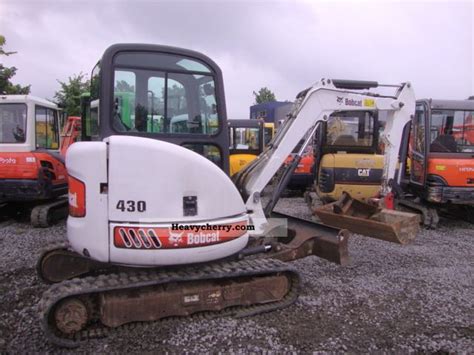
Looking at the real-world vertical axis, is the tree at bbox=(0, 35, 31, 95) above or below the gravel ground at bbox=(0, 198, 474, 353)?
above

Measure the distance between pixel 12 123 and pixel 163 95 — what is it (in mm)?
5321

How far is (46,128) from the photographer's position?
8.25m

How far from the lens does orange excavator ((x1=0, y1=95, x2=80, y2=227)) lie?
285 inches

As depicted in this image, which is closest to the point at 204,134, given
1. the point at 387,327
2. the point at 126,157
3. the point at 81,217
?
the point at 126,157

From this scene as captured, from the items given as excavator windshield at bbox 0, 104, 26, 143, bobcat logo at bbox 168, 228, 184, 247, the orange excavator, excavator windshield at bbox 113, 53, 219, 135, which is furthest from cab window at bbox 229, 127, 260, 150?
bobcat logo at bbox 168, 228, 184, 247

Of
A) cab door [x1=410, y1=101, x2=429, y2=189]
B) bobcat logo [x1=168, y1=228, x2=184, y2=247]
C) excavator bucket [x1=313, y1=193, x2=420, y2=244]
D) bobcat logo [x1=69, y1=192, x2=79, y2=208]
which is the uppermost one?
cab door [x1=410, y1=101, x2=429, y2=189]

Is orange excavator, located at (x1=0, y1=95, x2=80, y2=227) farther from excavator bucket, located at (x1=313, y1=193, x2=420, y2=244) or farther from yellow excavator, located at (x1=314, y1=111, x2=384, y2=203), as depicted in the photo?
yellow excavator, located at (x1=314, y1=111, x2=384, y2=203)

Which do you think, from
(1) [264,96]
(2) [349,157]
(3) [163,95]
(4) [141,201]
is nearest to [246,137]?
(2) [349,157]

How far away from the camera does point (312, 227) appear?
4613 mm

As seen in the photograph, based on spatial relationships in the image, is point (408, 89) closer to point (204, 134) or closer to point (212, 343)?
point (204, 134)

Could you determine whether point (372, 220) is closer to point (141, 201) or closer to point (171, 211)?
point (171, 211)

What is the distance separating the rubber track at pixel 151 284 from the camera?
3.17 m

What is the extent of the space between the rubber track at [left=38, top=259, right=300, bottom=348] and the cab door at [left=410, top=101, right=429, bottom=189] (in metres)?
4.76

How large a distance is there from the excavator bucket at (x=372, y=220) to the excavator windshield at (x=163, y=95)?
227 centimetres
